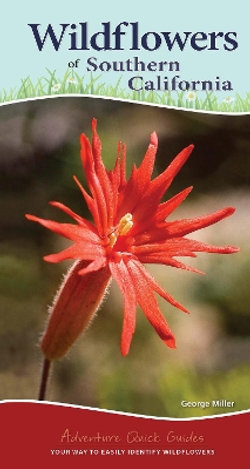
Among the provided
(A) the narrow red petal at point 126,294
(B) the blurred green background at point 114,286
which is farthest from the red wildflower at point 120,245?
(B) the blurred green background at point 114,286

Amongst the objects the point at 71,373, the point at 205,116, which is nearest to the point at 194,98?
the point at 205,116

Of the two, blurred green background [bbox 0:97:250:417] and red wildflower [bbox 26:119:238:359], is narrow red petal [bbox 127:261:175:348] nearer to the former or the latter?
red wildflower [bbox 26:119:238:359]

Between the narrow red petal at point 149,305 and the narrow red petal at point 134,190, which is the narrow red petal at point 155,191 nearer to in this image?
the narrow red petal at point 134,190

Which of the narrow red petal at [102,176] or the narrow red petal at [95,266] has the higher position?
the narrow red petal at [102,176]

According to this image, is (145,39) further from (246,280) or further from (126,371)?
(126,371)

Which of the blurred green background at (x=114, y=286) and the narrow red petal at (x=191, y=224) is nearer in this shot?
the narrow red petal at (x=191, y=224)

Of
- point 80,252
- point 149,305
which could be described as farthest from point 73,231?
point 149,305
